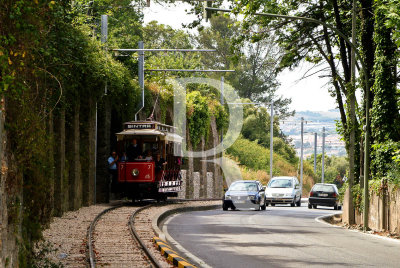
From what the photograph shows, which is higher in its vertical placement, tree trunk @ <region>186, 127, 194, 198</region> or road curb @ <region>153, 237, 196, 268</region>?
tree trunk @ <region>186, 127, 194, 198</region>

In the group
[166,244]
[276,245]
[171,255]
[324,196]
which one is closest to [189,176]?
[324,196]

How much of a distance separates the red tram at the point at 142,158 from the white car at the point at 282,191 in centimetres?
1145

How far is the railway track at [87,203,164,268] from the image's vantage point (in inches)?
567

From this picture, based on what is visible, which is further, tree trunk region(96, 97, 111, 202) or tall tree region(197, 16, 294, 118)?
tall tree region(197, 16, 294, 118)

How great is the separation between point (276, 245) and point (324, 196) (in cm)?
2481

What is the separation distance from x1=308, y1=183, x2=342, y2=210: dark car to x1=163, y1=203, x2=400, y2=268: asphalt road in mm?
15779

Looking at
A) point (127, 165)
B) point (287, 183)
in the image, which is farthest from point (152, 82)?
point (127, 165)

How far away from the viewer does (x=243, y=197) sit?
3591cm

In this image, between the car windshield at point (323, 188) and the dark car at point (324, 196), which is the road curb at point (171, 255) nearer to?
the dark car at point (324, 196)

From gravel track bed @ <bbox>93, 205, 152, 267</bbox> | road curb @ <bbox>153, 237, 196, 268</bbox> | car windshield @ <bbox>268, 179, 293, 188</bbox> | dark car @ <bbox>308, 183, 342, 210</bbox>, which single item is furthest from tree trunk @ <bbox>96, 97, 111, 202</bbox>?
road curb @ <bbox>153, 237, 196, 268</bbox>

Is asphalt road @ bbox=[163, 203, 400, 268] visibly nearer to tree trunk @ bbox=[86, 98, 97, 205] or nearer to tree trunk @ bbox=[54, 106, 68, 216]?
tree trunk @ bbox=[54, 106, 68, 216]

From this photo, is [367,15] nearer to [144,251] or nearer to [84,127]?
[84,127]

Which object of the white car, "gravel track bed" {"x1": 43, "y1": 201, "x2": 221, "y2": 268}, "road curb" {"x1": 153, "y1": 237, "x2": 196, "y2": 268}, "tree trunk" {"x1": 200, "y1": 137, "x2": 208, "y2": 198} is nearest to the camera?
"road curb" {"x1": 153, "y1": 237, "x2": 196, "y2": 268}

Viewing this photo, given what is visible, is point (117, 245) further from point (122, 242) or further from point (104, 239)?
point (104, 239)
